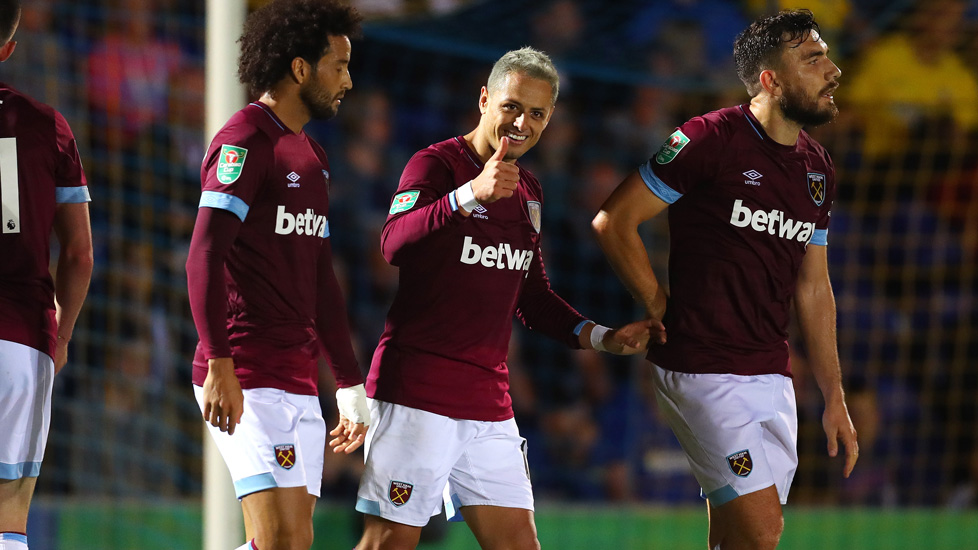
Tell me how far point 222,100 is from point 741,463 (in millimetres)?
2240

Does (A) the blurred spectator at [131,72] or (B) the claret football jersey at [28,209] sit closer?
(B) the claret football jersey at [28,209]

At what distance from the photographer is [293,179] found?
3232 mm

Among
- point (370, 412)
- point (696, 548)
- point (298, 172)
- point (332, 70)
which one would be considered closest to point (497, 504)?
point (370, 412)

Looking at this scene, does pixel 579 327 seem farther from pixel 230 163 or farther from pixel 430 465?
pixel 230 163

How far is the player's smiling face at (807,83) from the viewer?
11.7ft

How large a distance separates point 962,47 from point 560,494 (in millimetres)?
4120

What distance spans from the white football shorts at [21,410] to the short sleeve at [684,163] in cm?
184

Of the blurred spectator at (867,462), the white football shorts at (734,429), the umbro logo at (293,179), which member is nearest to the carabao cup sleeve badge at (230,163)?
the umbro logo at (293,179)

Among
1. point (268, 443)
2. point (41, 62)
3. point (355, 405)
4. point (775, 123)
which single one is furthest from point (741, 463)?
point (41, 62)

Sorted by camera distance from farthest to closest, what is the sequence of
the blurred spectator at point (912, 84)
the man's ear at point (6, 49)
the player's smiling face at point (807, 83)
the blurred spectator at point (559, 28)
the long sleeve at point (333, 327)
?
the blurred spectator at point (912, 84) < the blurred spectator at point (559, 28) < the player's smiling face at point (807, 83) < the long sleeve at point (333, 327) < the man's ear at point (6, 49)

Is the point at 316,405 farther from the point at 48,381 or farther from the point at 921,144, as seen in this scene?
the point at 921,144

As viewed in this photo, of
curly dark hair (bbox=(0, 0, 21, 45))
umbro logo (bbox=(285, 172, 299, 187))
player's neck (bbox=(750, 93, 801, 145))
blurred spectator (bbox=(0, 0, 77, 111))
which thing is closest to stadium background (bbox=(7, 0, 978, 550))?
blurred spectator (bbox=(0, 0, 77, 111))

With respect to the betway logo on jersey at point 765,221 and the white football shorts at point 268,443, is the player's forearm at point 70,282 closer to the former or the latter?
the white football shorts at point 268,443

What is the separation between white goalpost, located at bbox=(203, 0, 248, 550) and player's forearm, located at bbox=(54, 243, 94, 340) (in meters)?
1.09
